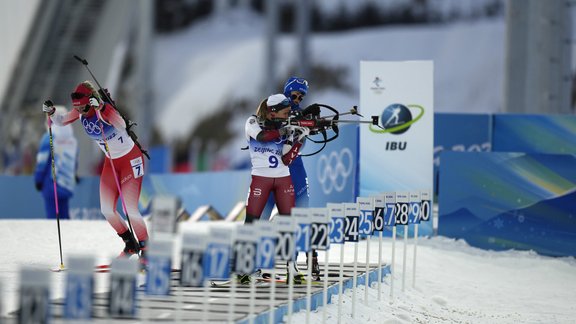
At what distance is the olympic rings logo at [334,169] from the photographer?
1819 cm

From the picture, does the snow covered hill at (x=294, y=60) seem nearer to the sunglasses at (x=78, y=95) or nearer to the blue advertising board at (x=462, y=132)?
the blue advertising board at (x=462, y=132)

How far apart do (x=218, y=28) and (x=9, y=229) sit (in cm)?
4475

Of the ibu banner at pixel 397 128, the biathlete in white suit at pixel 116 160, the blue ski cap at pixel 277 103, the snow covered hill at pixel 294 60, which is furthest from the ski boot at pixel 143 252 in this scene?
the snow covered hill at pixel 294 60

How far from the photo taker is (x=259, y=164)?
1213 centimetres

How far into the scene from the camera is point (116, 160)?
12.8 meters

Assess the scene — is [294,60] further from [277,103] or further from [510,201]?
[277,103]

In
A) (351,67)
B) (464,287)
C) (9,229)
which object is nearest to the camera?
(464,287)

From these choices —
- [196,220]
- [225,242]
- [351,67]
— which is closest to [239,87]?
[351,67]

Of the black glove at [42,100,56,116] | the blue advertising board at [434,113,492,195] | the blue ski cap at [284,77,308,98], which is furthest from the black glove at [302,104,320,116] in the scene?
the blue advertising board at [434,113,492,195]

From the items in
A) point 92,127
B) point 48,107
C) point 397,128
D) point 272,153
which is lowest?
point 272,153

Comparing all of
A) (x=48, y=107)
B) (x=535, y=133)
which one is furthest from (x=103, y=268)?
(x=535, y=133)

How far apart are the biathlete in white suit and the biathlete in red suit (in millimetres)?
1360

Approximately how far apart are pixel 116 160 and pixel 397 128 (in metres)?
5.95

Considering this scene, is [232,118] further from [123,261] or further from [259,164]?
[123,261]
